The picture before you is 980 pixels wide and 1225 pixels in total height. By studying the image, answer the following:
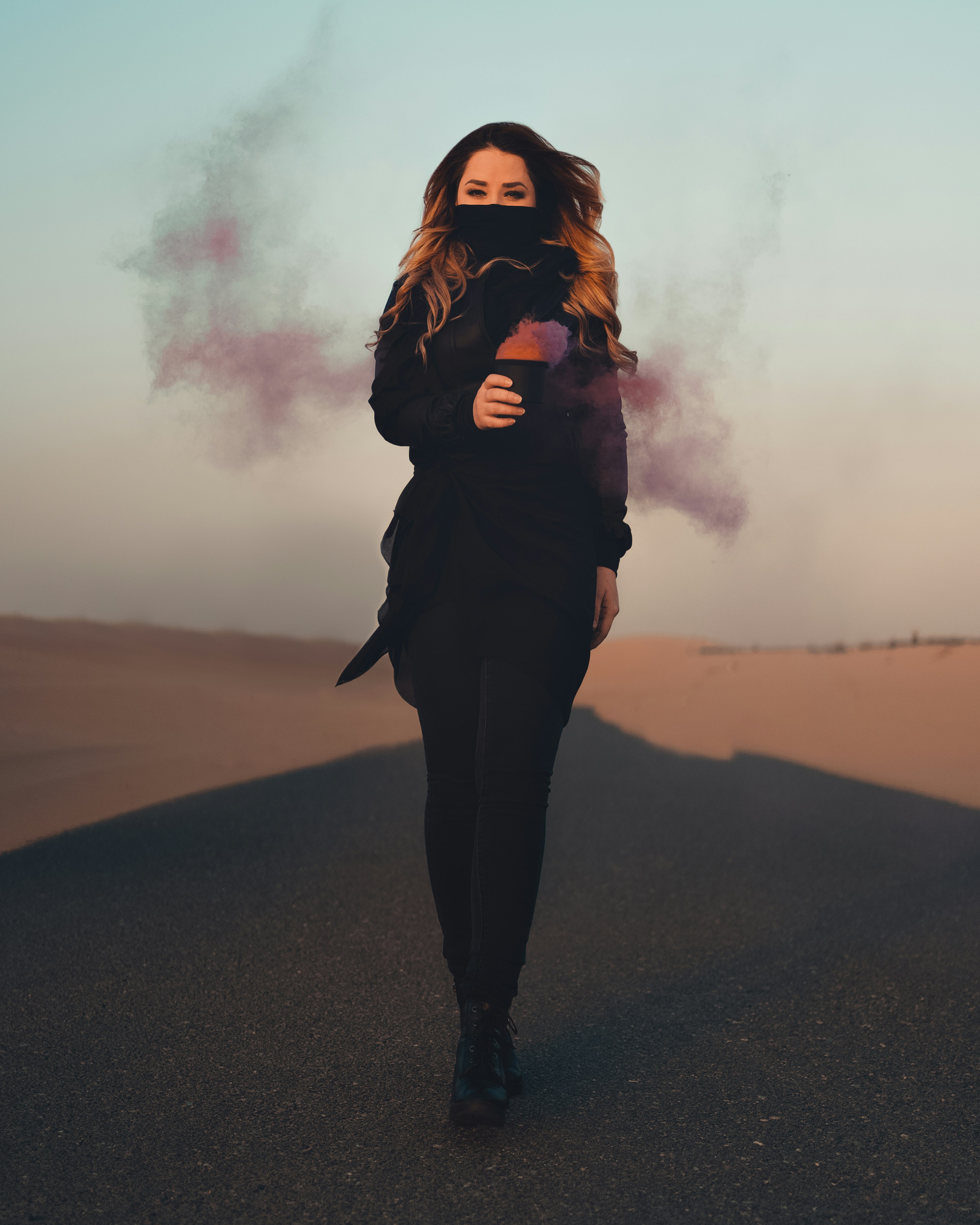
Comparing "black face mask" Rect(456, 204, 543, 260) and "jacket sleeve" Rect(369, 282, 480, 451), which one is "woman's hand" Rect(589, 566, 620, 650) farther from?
"black face mask" Rect(456, 204, 543, 260)

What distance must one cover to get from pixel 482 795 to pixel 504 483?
0.74 m

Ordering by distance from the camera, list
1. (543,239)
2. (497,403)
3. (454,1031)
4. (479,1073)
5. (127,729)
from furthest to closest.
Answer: (127,729) → (454,1031) → (543,239) → (497,403) → (479,1073)

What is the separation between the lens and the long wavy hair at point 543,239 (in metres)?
2.63

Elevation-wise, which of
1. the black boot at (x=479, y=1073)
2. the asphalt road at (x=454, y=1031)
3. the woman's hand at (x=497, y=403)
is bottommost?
the asphalt road at (x=454, y=1031)

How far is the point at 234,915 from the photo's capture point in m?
3.94

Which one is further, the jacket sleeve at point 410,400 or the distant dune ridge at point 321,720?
the distant dune ridge at point 321,720

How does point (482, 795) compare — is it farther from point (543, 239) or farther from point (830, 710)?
point (830, 710)

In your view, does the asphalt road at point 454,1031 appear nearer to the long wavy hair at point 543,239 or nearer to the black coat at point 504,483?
the black coat at point 504,483

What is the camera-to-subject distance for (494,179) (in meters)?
2.65

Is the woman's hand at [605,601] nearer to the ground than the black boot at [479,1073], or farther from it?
farther from it

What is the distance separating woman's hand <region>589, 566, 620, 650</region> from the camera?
2.72 meters

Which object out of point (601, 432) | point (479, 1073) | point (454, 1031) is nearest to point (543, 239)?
point (601, 432)

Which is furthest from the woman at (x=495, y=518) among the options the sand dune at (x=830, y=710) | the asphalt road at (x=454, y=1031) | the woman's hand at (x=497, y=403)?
the sand dune at (x=830, y=710)

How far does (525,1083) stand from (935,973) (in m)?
1.65
